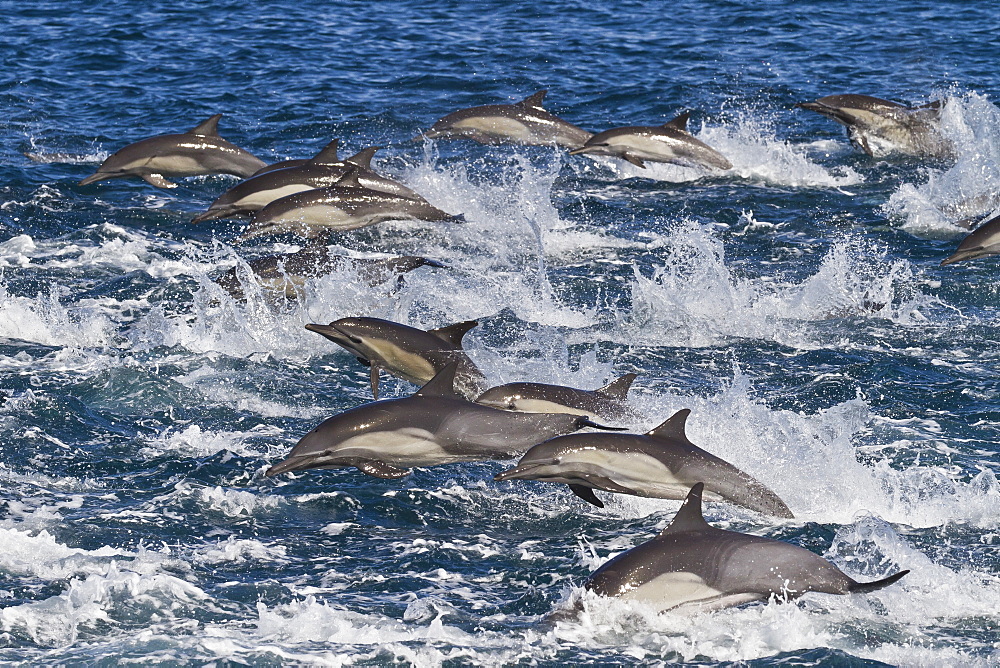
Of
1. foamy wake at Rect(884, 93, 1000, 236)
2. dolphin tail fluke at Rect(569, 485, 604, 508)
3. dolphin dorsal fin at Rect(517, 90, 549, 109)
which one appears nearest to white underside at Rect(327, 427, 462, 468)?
dolphin tail fluke at Rect(569, 485, 604, 508)

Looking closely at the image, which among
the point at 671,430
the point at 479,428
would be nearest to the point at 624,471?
the point at 671,430

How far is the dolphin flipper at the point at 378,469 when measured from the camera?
10727 mm

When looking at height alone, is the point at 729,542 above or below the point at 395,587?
above

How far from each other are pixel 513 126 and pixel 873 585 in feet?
47.7

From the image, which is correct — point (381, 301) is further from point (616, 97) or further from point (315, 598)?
point (616, 97)

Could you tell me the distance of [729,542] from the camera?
9.15 metres

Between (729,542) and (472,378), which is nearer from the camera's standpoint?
(729,542)

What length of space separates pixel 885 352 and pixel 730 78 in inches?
509

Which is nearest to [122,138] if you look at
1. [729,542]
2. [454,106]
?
[454,106]

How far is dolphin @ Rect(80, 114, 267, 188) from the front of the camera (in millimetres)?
19281

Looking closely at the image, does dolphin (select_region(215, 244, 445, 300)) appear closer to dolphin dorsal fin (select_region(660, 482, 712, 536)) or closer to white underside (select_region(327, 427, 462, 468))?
white underside (select_region(327, 427, 462, 468))

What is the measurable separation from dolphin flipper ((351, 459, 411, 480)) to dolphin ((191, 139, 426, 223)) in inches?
295

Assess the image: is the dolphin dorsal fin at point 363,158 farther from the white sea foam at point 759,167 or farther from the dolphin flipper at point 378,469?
the dolphin flipper at point 378,469

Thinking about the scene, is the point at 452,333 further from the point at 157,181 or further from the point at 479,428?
the point at 157,181
